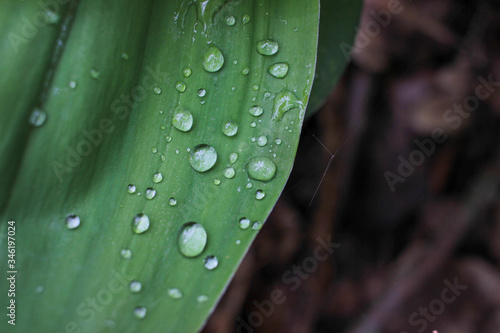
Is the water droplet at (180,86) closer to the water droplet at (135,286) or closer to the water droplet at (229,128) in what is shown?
the water droplet at (229,128)

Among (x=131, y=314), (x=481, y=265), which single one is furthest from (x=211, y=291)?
(x=481, y=265)

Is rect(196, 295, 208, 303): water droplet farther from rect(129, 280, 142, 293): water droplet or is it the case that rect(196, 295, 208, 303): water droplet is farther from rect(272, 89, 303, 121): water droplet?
rect(272, 89, 303, 121): water droplet

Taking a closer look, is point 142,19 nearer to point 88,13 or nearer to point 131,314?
point 88,13

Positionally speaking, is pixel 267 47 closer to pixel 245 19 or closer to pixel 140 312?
pixel 245 19

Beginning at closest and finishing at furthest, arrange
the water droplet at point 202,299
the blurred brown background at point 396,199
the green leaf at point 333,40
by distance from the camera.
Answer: the water droplet at point 202,299
the green leaf at point 333,40
the blurred brown background at point 396,199

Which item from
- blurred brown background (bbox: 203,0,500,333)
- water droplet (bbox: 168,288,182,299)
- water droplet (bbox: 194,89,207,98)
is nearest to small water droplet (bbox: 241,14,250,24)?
water droplet (bbox: 194,89,207,98)

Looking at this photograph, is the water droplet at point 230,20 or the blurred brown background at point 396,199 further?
the blurred brown background at point 396,199

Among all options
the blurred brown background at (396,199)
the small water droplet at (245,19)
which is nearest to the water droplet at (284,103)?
the small water droplet at (245,19)

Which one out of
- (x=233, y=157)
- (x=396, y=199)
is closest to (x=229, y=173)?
(x=233, y=157)
